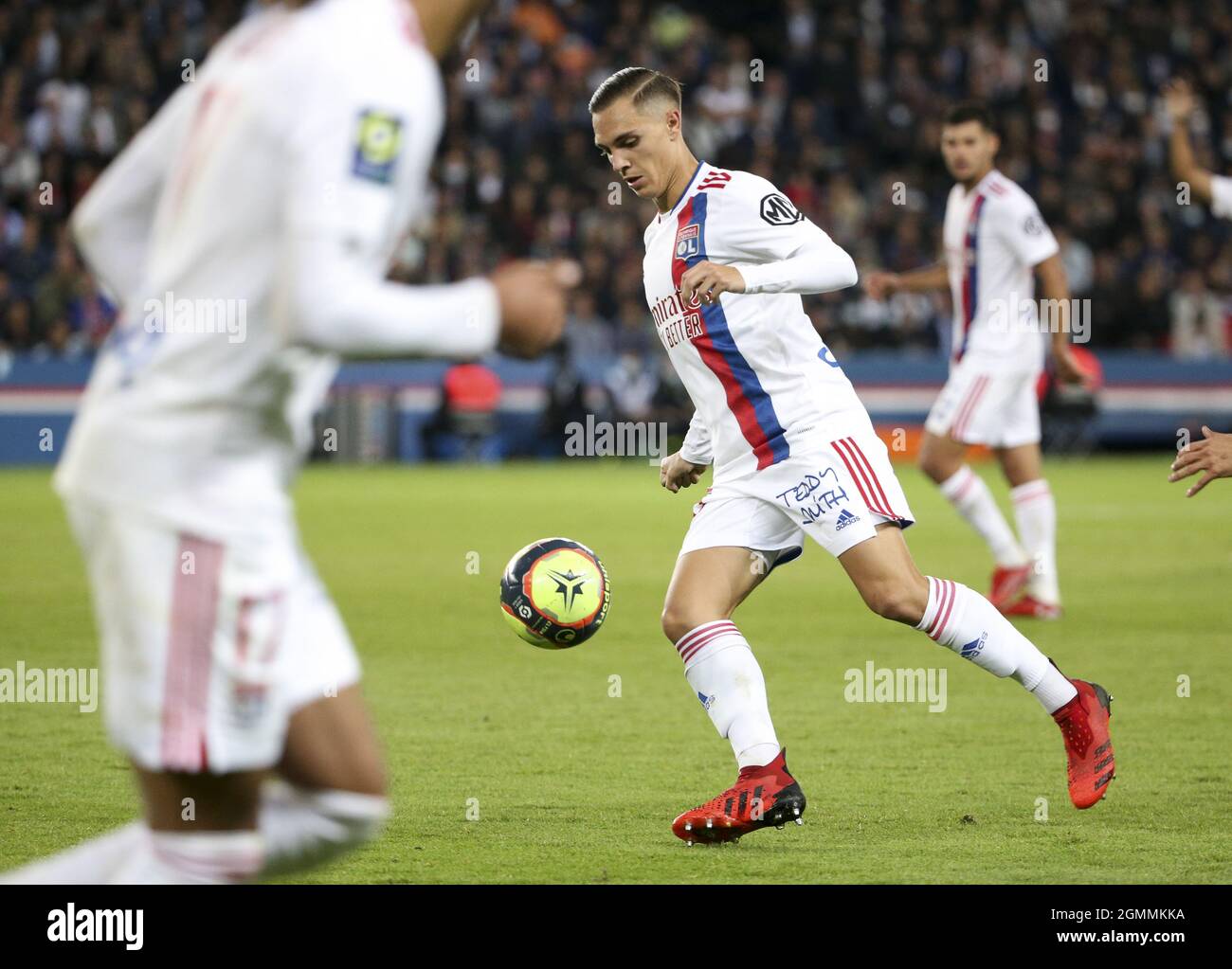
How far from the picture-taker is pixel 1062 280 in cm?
1000

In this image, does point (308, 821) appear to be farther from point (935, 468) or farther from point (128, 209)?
point (935, 468)

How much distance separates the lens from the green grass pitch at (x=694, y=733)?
16.7ft

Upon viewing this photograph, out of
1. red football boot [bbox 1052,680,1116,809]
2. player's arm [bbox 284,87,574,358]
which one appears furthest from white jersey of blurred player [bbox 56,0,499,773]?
red football boot [bbox 1052,680,1116,809]

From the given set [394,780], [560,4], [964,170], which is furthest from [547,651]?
[560,4]

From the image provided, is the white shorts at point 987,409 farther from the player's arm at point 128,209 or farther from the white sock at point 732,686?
the player's arm at point 128,209

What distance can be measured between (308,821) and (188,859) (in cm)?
25

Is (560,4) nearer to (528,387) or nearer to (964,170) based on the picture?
(528,387)

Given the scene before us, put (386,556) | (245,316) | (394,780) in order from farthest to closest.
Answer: (386,556)
(394,780)
(245,316)

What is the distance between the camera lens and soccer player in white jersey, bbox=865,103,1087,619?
1008cm

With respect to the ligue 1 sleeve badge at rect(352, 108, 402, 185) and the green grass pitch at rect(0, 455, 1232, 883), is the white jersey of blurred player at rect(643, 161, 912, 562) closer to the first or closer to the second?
the green grass pitch at rect(0, 455, 1232, 883)

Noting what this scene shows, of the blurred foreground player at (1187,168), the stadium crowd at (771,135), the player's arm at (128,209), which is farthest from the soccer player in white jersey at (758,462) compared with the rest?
the stadium crowd at (771,135)

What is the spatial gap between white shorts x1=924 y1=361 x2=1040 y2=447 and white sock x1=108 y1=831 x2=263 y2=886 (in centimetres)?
751

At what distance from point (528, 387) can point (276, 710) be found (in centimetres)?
1931

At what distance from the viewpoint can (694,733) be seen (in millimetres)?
7047
